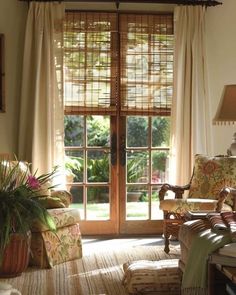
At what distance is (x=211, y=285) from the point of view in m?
2.65

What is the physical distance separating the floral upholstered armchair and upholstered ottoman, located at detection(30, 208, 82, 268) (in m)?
0.83

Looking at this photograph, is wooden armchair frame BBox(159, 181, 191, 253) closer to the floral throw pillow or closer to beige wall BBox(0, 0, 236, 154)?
the floral throw pillow

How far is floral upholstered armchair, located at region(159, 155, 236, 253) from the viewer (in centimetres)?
435

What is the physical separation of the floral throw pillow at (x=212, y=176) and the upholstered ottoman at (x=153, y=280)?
4.69 feet

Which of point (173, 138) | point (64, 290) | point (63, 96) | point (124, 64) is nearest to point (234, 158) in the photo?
point (173, 138)

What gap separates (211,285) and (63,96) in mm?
2953

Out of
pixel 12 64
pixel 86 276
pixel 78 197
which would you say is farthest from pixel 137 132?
pixel 86 276

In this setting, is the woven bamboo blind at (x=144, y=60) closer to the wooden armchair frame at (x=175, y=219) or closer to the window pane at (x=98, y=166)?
the window pane at (x=98, y=166)

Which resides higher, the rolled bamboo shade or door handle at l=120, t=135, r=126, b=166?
the rolled bamboo shade

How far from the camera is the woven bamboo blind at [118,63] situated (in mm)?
5145

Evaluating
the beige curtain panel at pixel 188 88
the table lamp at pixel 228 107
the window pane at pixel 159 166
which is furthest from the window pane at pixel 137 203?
the table lamp at pixel 228 107

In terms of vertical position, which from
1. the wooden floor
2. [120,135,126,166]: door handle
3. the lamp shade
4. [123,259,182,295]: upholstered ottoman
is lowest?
the wooden floor

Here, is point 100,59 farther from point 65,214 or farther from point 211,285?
point 211,285

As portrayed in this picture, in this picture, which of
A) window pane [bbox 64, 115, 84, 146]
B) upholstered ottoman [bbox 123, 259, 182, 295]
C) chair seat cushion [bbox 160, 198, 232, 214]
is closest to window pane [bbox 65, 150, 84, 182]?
window pane [bbox 64, 115, 84, 146]
